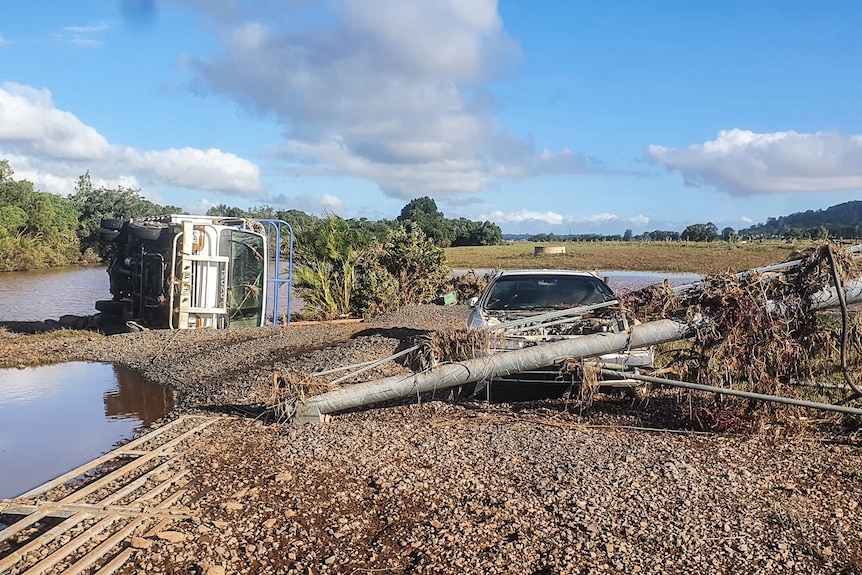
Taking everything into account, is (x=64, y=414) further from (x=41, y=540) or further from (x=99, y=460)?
(x=41, y=540)

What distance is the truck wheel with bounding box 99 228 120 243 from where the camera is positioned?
1747 cm

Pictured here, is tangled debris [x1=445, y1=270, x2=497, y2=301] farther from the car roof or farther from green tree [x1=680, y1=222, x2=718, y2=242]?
green tree [x1=680, y1=222, x2=718, y2=242]

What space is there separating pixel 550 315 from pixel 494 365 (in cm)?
90

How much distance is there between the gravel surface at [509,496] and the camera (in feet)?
14.3

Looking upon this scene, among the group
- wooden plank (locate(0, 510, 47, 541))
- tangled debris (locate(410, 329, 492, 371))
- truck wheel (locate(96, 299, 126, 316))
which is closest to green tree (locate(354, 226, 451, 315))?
truck wheel (locate(96, 299, 126, 316))

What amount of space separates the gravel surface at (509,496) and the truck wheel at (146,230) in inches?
309

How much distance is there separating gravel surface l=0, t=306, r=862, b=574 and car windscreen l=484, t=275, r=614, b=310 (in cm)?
174

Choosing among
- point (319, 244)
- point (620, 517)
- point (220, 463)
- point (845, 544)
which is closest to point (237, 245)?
point (319, 244)

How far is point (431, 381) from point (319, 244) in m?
11.9

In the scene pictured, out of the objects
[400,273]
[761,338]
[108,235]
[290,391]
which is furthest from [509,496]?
[400,273]

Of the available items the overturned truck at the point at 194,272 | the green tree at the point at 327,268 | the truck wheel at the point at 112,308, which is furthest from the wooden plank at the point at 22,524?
the green tree at the point at 327,268

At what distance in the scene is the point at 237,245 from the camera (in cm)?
1513

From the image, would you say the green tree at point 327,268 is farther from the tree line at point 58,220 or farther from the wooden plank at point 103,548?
the wooden plank at point 103,548

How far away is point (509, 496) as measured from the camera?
529 centimetres
